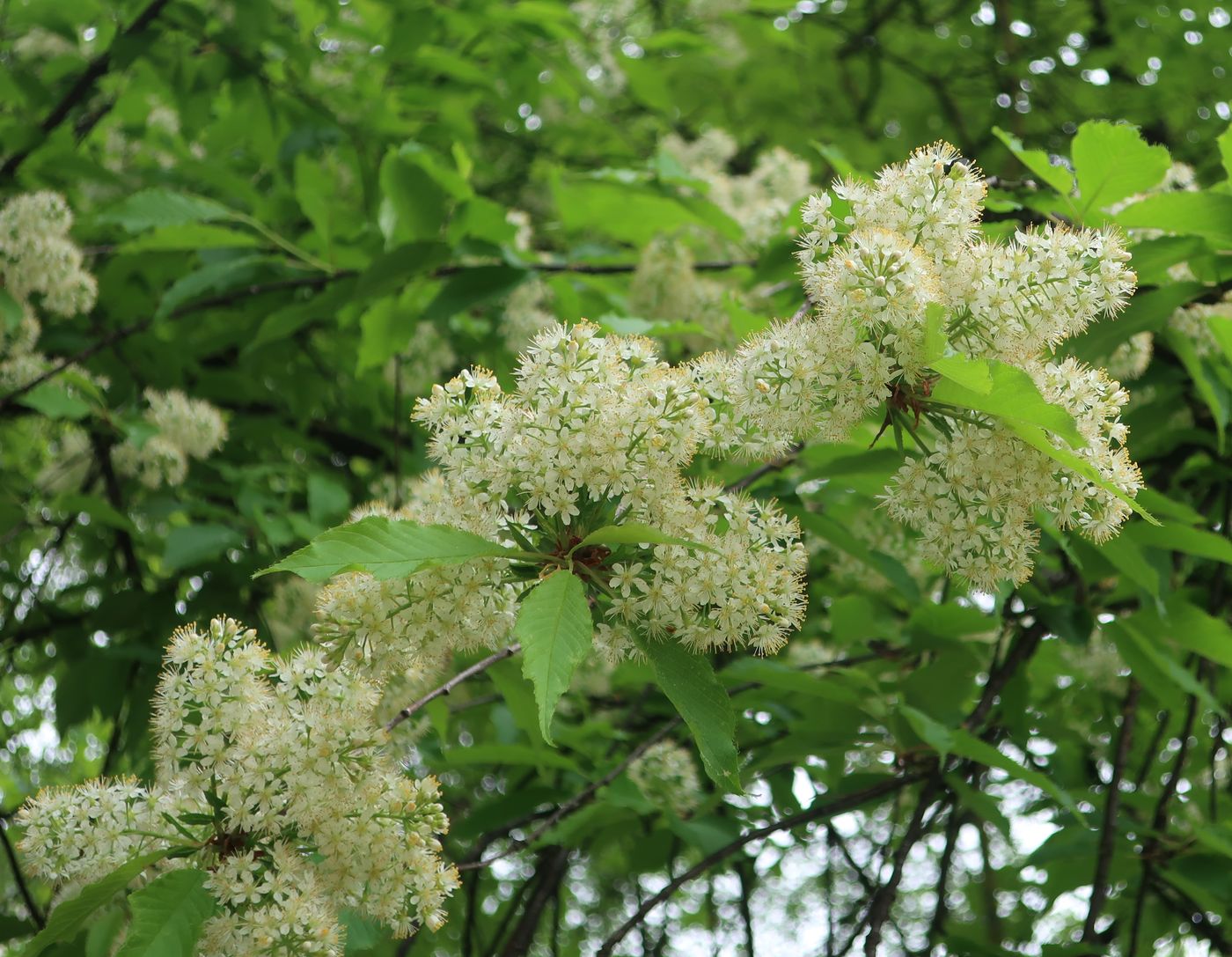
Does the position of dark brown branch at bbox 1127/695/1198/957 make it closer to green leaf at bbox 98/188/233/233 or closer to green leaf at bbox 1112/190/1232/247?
green leaf at bbox 1112/190/1232/247

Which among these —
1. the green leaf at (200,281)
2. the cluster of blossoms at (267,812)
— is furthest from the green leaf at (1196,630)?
the green leaf at (200,281)

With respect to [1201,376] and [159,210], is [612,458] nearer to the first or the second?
[1201,376]

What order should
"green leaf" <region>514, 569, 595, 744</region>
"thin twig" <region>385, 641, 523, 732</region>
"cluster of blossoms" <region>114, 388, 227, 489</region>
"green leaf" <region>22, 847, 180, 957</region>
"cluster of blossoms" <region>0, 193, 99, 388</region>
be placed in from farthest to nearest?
"cluster of blossoms" <region>114, 388, 227, 489</region>, "cluster of blossoms" <region>0, 193, 99, 388</region>, "thin twig" <region>385, 641, 523, 732</region>, "green leaf" <region>22, 847, 180, 957</region>, "green leaf" <region>514, 569, 595, 744</region>

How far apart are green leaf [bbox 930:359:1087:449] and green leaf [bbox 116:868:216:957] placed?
1.64m

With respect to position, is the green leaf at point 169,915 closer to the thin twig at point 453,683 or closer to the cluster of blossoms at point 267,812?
the cluster of blossoms at point 267,812

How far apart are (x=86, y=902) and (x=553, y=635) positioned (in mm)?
1053

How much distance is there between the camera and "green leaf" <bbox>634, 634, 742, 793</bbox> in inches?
83.1

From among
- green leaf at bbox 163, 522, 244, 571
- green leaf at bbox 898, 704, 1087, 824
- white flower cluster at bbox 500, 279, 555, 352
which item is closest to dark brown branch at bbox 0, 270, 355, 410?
green leaf at bbox 163, 522, 244, 571

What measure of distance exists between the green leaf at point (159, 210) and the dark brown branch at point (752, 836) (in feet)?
9.15

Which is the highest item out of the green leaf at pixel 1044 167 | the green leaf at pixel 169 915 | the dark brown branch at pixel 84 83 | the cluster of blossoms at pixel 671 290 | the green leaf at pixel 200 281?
the dark brown branch at pixel 84 83

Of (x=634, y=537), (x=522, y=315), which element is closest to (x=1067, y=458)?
(x=634, y=537)

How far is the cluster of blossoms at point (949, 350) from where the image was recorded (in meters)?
2.12

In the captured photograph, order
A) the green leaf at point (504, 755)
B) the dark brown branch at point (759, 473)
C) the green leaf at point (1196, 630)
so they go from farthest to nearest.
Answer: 1. the green leaf at point (504, 755)
2. the green leaf at point (1196, 630)
3. the dark brown branch at point (759, 473)

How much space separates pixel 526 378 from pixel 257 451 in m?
3.66
